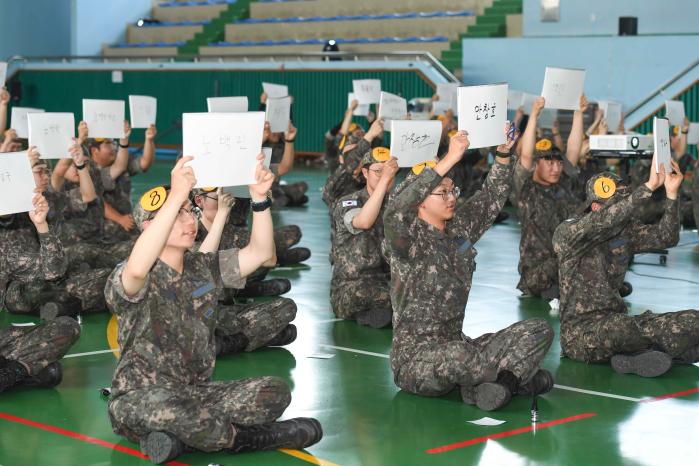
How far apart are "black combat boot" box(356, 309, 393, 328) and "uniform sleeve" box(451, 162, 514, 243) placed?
2.35 metres

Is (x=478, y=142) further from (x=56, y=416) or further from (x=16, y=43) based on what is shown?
(x=16, y=43)

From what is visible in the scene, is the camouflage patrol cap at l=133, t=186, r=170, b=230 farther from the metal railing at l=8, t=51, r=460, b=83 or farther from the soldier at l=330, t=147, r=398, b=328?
the metal railing at l=8, t=51, r=460, b=83

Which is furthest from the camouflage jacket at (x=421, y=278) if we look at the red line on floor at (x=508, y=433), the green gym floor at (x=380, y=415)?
the red line on floor at (x=508, y=433)

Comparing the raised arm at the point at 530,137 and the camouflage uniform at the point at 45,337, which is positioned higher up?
the raised arm at the point at 530,137

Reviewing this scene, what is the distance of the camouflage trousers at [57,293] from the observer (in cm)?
1060

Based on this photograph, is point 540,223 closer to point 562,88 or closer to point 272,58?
point 562,88

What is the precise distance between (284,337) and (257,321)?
31cm

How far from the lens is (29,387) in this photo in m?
7.92

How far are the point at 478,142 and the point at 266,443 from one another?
2986 millimetres

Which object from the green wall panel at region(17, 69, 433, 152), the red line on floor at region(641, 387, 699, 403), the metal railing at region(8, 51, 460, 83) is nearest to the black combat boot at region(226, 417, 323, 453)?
the red line on floor at region(641, 387, 699, 403)

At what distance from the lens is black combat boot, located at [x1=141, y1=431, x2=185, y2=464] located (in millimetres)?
6141

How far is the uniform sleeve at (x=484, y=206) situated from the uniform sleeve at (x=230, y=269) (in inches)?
72.8

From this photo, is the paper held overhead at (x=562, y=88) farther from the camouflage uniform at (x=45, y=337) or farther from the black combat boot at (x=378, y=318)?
the camouflage uniform at (x=45, y=337)

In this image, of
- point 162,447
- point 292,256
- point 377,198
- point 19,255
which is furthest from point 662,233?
point 292,256
